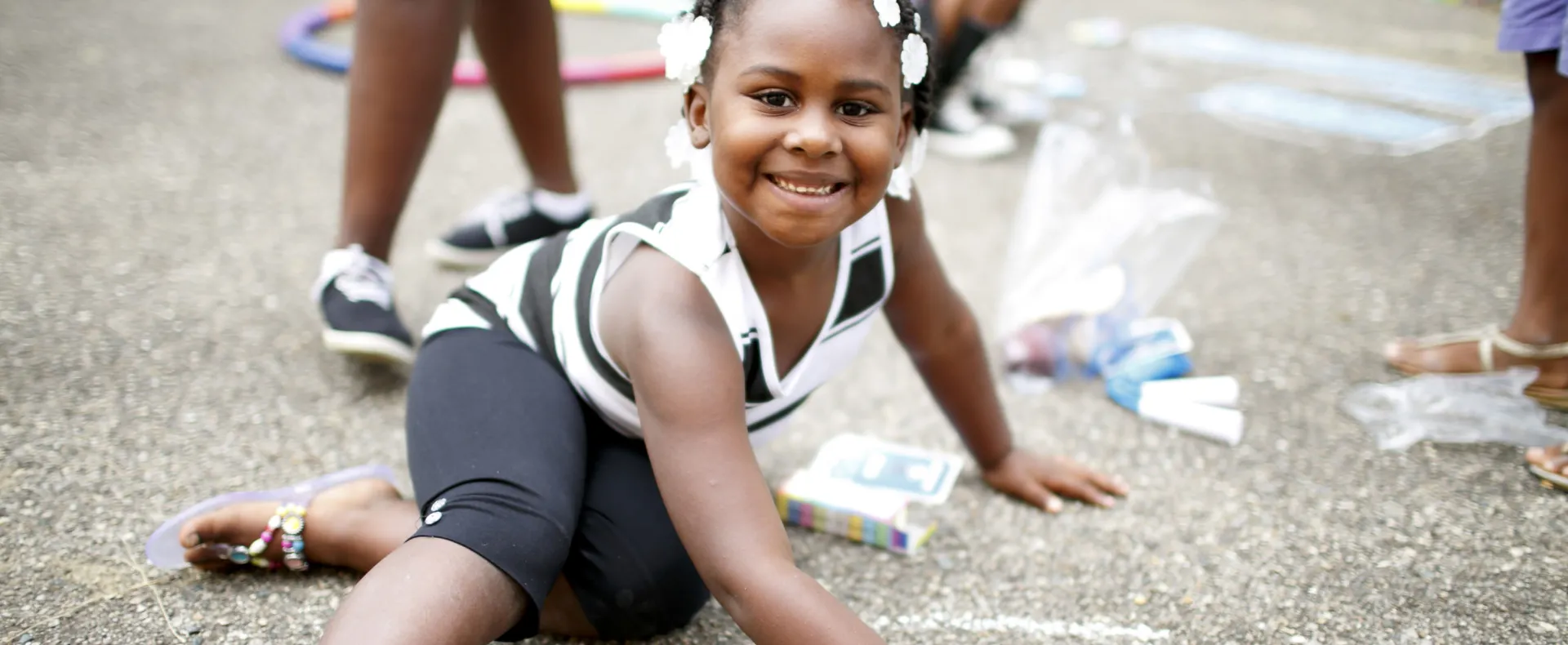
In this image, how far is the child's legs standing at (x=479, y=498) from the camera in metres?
1.33

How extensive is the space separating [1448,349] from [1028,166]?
1.62 meters

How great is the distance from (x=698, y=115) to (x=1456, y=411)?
1597 millimetres

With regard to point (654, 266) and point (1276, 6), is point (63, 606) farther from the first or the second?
point (1276, 6)

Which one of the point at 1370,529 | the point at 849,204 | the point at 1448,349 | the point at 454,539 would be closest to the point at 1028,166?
the point at 1448,349

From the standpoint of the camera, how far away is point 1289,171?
12.0ft

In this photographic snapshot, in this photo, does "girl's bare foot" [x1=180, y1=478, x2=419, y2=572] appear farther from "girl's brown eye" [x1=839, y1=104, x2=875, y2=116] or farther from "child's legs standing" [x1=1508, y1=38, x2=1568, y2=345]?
"child's legs standing" [x1=1508, y1=38, x2=1568, y2=345]

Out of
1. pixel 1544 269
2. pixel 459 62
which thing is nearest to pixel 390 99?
pixel 1544 269

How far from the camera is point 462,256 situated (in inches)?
108

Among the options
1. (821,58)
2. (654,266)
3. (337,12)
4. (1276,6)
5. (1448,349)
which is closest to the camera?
(821,58)

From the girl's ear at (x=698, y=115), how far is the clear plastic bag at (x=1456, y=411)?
144 centimetres

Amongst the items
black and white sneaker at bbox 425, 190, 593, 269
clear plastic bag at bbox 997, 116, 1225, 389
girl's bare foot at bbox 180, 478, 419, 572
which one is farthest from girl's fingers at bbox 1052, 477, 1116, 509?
black and white sneaker at bbox 425, 190, 593, 269

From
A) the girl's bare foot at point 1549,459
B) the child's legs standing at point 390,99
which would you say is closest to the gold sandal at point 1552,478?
the girl's bare foot at point 1549,459

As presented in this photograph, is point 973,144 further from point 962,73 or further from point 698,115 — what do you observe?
point 698,115

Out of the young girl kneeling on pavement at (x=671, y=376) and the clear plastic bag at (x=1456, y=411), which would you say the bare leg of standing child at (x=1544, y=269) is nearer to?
the clear plastic bag at (x=1456, y=411)
